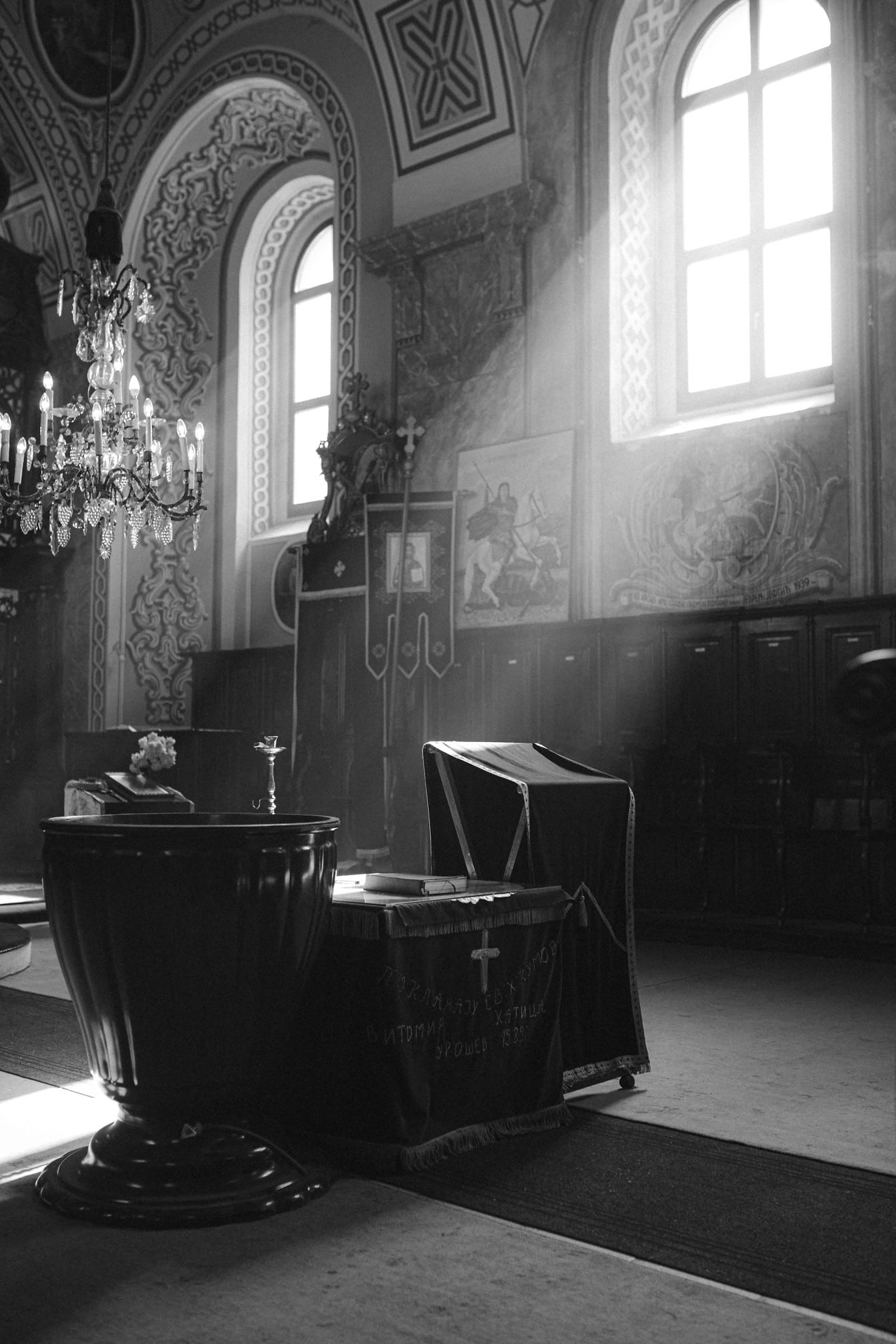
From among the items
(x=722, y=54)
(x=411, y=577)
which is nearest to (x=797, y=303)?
(x=722, y=54)

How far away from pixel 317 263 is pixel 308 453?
6.25ft

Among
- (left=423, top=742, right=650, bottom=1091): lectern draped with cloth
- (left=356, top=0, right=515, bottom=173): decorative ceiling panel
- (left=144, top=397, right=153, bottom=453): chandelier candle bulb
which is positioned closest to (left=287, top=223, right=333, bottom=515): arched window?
(left=356, top=0, right=515, bottom=173): decorative ceiling panel

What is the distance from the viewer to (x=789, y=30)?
8930 millimetres

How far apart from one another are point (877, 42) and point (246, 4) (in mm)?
6118

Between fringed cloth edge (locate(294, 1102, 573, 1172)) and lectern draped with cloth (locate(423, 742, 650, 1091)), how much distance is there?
1.47 ft

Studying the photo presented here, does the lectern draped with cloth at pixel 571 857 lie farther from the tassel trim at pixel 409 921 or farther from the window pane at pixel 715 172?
→ the window pane at pixel 715 172

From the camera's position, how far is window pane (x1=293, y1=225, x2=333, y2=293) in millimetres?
12711

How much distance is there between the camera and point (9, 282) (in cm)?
1328

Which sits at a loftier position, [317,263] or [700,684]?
Answer: [317,263]

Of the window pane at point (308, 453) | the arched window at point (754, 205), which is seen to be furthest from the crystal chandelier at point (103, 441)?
the window pane at point (308, 453)

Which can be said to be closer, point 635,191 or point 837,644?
point 837,644

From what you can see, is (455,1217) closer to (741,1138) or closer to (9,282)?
(741,1138)

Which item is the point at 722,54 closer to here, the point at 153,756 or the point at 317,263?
the point at 317,263

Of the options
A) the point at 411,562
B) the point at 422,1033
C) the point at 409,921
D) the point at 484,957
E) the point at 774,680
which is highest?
the point at 411,562
